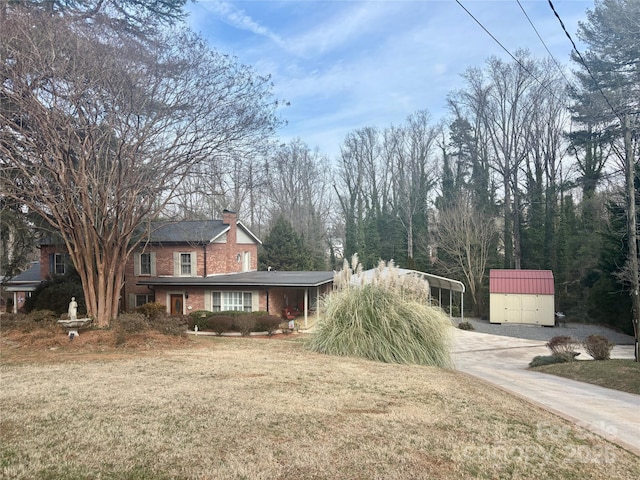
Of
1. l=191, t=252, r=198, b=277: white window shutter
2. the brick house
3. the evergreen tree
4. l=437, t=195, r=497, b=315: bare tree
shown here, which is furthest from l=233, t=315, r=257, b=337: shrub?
l=437, t=195, r=497, b=315: bare tree

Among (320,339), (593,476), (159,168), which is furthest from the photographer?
(159,168)

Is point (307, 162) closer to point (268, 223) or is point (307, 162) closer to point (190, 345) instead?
point (268, 223)

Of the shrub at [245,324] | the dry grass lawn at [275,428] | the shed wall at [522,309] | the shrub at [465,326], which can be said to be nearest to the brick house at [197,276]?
the shrub at [245,324]

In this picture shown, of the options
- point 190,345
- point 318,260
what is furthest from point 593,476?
point 318,260

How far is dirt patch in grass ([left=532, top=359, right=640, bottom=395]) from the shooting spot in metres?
9.44

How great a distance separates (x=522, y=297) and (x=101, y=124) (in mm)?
22096

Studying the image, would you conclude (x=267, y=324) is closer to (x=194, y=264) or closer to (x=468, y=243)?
(x=194, y=264)

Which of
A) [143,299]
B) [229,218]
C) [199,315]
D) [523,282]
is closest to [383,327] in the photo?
[199,315]

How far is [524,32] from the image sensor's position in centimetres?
821

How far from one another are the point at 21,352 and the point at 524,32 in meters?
11.8

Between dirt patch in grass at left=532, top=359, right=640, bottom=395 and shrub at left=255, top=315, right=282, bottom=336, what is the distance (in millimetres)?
9250

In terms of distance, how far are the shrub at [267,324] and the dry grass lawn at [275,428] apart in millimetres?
9653

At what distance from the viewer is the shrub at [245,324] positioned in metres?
16.1

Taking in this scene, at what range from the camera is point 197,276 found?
881 inches
